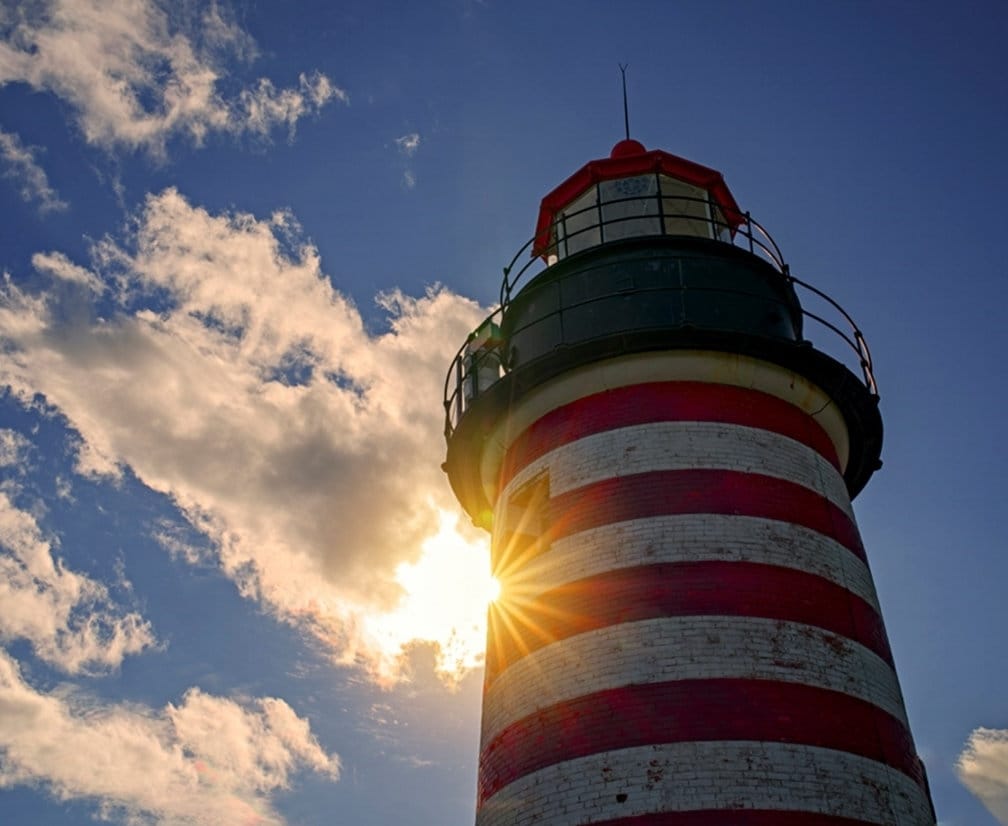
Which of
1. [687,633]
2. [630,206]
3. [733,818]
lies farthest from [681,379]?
[733,818]

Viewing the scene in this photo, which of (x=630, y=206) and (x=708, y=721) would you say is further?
(x=630, y=206)

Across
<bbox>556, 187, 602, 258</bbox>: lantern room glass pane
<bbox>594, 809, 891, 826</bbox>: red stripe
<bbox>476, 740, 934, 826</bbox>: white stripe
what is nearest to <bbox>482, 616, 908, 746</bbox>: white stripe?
<bbox>476, 740, 934, 826</bbox>: white stripe

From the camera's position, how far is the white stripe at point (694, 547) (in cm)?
1109

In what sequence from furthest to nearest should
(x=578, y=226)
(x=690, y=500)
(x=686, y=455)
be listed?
(x=578, y=226), (x=686, y=455), (x=690, y=500)

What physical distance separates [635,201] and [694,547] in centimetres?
621

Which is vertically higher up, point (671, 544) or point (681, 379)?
point (681, 379)

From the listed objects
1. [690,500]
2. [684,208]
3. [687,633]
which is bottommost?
[687,633]

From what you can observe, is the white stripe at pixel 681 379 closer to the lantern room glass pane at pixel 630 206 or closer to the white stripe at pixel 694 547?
the white stripe at pixel 694 547

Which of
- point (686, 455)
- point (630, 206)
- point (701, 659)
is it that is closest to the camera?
point (701, 659)

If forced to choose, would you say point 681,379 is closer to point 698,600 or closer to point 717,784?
point 698,600

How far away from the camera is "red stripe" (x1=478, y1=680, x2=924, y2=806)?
32.5 ft

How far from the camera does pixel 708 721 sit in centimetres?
991

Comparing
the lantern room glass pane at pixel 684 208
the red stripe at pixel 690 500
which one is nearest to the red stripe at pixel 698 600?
the red stripe at pixel 690 500

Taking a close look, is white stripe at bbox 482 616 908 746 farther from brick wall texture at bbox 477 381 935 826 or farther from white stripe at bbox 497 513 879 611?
white stripe at bbox 497 513 879 611
